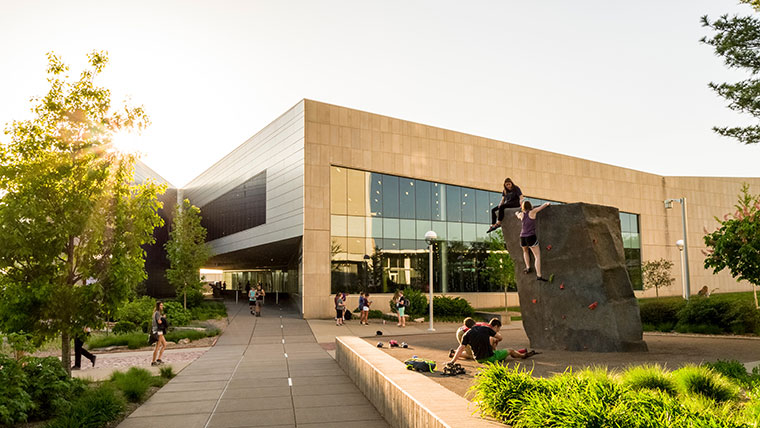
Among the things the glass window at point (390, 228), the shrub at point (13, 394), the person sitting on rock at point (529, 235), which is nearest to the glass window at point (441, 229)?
the glass window at point (390, 228)

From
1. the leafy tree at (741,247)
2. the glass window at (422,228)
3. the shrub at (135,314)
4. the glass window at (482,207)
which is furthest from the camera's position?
the glass window at (482,207)

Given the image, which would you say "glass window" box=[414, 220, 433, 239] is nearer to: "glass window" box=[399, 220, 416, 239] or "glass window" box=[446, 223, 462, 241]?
A: "glass window" box=[399, 220, 416, 239]

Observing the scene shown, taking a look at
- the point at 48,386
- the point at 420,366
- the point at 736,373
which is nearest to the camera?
the point at 48,386

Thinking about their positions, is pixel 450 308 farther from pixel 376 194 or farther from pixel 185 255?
pixel 185 255

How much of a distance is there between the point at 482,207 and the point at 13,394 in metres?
32.9

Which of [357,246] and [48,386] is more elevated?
[357,246]

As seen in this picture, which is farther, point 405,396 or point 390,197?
point 390,197

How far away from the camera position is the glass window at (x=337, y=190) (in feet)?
102

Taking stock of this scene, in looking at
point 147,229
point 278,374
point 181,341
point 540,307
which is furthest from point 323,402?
point 181,341

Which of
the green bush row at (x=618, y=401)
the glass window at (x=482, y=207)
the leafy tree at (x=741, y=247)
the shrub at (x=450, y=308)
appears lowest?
the shrub at (x=450, y=308)

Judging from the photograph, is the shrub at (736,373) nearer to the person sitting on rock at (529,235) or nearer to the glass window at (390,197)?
the person sitting on rock at (529,235)

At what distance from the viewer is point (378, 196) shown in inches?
1282

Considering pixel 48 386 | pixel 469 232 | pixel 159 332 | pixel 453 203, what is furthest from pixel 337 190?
pixel 48 386

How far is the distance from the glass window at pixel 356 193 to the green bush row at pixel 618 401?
2474 centimetres
